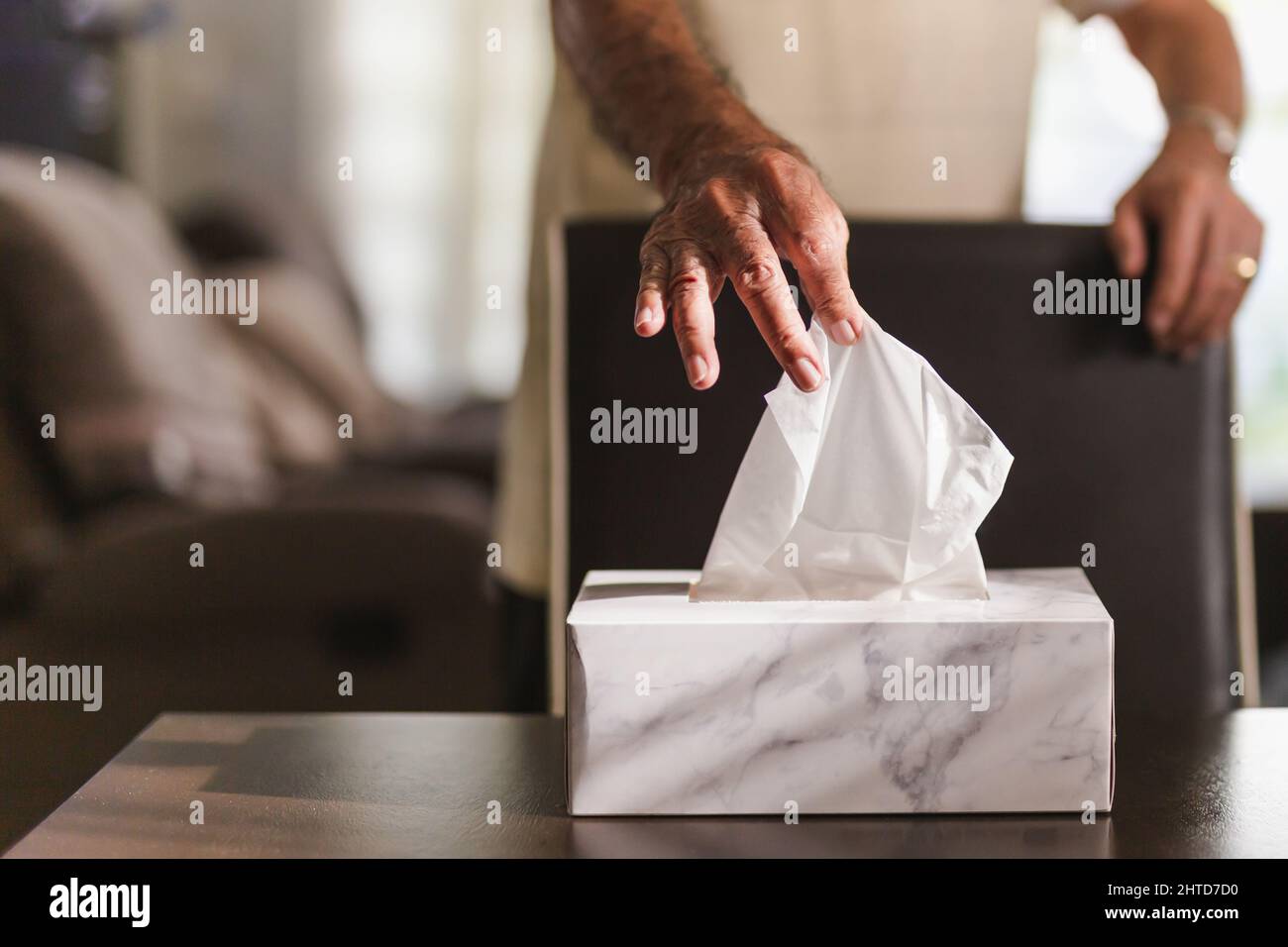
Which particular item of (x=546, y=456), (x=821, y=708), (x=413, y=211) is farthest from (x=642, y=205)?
(x=413, y=211)

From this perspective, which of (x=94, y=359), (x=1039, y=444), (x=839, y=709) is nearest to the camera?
(x=839, y=709)

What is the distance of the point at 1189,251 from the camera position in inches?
45.1

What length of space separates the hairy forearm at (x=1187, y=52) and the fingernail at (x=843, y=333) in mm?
709

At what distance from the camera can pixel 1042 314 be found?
3.78 feet

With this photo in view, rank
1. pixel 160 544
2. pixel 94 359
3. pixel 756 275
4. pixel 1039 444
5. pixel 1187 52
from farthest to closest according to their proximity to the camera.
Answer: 1. pixel 94 359
2. pixel 160 544
3. pixel 1187 52
4. pixel 1039 444
5. pixel 756 275

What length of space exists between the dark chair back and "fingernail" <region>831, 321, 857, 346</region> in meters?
0.44

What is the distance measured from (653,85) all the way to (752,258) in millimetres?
348

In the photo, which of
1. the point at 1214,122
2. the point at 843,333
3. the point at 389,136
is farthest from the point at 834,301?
the point at 389,136

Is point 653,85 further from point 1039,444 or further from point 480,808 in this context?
point 480,808

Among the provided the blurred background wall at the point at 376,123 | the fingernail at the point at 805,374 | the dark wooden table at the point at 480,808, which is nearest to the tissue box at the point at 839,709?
the dark wooden table at the point at 480,808

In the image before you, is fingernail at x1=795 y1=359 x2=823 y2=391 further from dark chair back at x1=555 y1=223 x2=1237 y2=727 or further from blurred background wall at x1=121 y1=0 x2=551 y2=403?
blurred background wall at x1=121 y1=0 x2=551 y2=403

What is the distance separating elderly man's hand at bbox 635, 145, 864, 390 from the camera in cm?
71

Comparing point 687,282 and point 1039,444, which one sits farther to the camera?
point 1039,444

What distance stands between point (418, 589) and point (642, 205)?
4.41ft
